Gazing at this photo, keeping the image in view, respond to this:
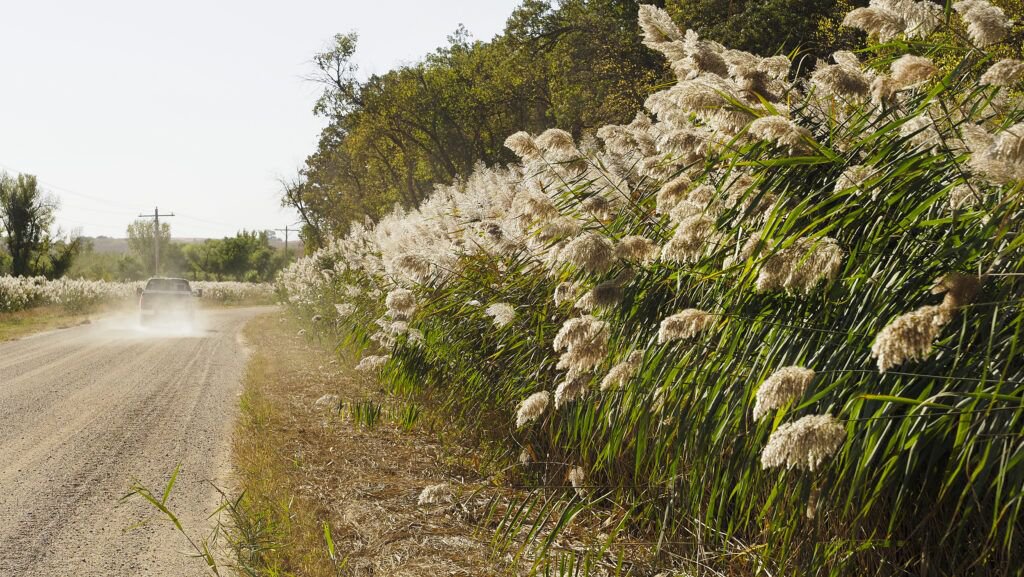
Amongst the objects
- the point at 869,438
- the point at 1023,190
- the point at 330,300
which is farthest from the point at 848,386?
the point at 330,300

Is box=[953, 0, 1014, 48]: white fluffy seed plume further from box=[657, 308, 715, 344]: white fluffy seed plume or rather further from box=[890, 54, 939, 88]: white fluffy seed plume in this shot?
box=[657, 308, 715, 344]: white fluffy seed plume

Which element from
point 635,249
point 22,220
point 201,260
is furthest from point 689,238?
point 201,260

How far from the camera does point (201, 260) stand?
299 feet

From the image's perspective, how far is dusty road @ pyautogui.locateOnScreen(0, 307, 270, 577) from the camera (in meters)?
4.78

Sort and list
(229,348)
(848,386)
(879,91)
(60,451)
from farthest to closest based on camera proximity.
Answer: (229,348)
(60,451)
(879,91)
(848,386)

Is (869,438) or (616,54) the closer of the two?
(869,438)

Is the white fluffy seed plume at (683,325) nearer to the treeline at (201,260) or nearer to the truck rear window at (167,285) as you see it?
the truck rear window at (167,285)

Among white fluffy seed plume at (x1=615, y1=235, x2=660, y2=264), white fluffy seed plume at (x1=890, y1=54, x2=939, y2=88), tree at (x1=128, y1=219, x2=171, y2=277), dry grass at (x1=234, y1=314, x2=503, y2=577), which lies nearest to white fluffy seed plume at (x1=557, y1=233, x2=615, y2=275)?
white fluffy seed plume at (x1=615, y1=235, x2=660, y2=264)

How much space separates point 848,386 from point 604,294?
3.61 feet

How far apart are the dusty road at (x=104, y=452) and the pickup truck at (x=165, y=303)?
10.1m

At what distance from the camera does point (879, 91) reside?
118 inches

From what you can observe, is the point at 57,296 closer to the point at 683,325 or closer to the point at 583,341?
the point at 583,341

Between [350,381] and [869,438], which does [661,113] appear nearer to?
[869,438]

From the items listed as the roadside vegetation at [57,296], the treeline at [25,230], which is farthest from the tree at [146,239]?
the roadside vegetation at [57,296]
